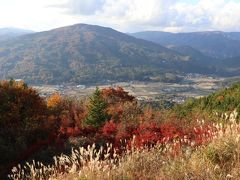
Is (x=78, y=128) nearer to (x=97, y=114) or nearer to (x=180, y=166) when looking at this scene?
(x=97, y=114)

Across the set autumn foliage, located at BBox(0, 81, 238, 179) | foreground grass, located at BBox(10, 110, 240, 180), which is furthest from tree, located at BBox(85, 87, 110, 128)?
foreground grass, located at BBox(10, 110, 240, 180)

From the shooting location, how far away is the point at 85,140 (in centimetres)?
1555

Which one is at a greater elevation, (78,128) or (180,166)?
(180,166)

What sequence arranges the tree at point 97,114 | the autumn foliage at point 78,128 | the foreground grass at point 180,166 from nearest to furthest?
the foreground grass at point 180,166, the autumn foliage at point 78,128, the tree at point 97,114

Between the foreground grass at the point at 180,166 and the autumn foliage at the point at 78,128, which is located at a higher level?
the foreground grass at the point at 180,166

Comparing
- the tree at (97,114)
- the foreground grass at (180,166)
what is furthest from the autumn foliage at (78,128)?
the foreground grass at (180,166)

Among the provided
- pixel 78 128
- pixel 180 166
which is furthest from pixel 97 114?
pixel 180 166

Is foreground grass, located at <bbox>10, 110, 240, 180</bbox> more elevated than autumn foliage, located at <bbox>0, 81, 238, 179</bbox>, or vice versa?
foreground grass, located at <bbox>10, 110, 240, 180</bbox>

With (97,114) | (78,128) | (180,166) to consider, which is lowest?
(97,114)

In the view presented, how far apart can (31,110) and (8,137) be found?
15.0m

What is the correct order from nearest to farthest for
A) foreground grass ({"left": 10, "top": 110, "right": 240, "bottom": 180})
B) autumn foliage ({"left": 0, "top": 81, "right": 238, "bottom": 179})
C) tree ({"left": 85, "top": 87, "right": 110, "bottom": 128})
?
foreground grass ({"left": 10, "top": 110, "right": 240, "bottom": 180})
autumn foliage ({"left": 0, "top": 81, "right": 238, "bottom": 179})
tree ({"left": 85, "top": 87, "right": 110, "bottom": 128})

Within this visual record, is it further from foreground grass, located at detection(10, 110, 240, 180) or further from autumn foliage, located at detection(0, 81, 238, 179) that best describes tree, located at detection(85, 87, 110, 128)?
foreground grass, located at detection(10, 110, 240, 180)

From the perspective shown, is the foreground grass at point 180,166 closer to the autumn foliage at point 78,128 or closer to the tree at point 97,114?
the autumn foliage at point 78,128

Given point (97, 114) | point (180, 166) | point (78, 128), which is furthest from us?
point (97, 114)
